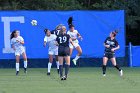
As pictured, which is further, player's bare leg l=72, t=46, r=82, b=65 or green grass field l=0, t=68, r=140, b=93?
player's bare leg l=72, t=46, r=82, b=65

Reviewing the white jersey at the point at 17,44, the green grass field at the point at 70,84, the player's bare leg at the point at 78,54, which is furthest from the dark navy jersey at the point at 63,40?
the player's bare leg at the point at 78,54

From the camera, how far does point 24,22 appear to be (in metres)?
27.1

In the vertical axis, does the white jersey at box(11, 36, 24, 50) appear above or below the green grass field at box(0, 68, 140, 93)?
above

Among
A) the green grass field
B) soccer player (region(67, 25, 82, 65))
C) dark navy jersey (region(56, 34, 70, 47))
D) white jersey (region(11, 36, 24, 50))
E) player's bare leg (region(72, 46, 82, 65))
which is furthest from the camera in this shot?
player's bare leg (region(72, 46, 82, 65))

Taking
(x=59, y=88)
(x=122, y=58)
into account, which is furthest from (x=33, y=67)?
(x=59, y=88)

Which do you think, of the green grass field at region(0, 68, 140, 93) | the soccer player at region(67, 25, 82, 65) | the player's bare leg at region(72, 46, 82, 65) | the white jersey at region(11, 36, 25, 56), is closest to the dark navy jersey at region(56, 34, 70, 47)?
the green grass field at region(0, 68, 140, 93)

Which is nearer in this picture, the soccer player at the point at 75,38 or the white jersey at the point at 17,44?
the white jersey at the point at 17,44

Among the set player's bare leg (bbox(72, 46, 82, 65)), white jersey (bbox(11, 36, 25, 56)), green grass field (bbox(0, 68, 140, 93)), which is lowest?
green grass field (bbox(0, 68, 140, 93))

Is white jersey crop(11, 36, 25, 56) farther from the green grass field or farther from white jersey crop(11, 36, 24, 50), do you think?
the green grass field

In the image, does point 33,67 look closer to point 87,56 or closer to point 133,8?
point 87,56

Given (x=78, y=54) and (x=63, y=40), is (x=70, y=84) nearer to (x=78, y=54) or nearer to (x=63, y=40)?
(x=63, y=40)

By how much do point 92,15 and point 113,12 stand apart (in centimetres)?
109

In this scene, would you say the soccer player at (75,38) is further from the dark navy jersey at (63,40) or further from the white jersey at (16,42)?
the dark navy jersey at (63,40)

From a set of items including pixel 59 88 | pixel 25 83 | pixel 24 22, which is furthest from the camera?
pixel 24 22
